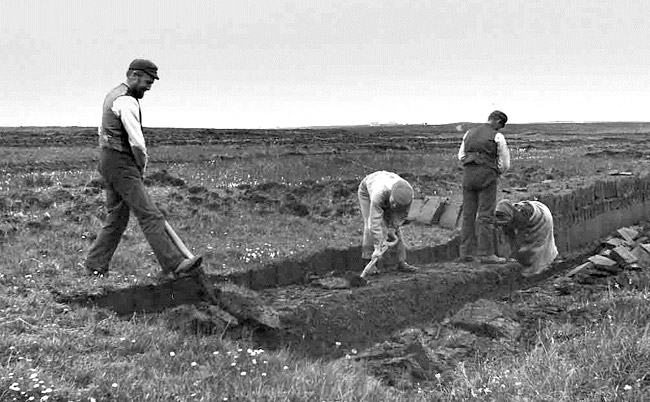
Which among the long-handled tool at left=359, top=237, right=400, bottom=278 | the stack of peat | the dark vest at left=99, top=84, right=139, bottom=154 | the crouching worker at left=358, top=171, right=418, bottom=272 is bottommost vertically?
the stack of peat

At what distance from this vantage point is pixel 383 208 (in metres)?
7.20

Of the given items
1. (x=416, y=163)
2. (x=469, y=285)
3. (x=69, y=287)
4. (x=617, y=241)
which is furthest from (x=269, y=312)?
(x=416, y=163)

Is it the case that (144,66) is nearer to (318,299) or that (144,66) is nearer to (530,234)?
(318,299)

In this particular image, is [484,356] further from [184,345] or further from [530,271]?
[530,271]

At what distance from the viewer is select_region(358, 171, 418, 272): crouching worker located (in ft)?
22.5

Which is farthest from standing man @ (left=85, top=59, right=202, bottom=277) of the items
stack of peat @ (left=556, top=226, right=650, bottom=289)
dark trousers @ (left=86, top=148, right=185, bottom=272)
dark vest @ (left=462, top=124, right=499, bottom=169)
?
stack of peat @ (left=556, top=226, right=650, bottom=289)

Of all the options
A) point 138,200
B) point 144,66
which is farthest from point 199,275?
point 144,66

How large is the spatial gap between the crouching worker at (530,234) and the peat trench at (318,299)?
0.45 meters

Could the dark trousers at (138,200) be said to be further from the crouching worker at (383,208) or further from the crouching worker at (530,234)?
the crouching worker at (530,234)

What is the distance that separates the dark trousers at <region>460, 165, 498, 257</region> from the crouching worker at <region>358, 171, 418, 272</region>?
1.69m

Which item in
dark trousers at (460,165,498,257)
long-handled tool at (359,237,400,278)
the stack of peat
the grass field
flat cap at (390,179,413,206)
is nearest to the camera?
the grass field

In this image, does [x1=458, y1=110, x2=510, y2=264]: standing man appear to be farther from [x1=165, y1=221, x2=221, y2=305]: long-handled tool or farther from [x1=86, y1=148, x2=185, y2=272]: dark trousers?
[x1=86, y1=148, x2=185, y2=272]: dark trousers

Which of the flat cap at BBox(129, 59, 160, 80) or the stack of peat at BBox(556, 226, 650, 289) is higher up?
the flat cap at BBox(129, 59, 160, 80)

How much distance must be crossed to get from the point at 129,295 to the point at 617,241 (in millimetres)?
8190
